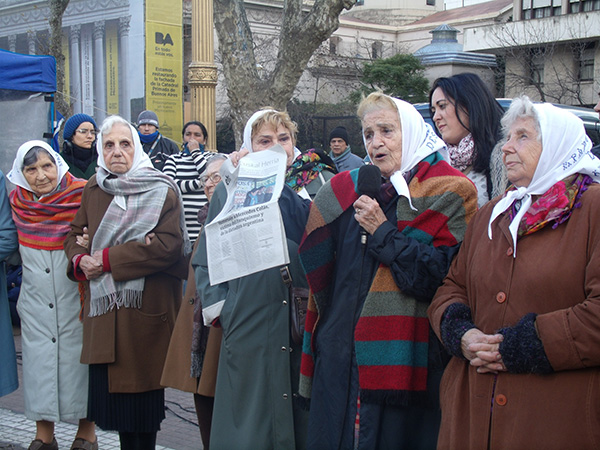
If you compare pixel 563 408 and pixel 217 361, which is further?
pixel 217 361

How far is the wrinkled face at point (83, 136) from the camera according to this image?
7898mm

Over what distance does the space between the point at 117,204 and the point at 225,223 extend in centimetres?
116

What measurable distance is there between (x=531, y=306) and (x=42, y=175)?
11.2 feet

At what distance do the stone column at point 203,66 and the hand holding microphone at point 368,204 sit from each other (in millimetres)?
8480

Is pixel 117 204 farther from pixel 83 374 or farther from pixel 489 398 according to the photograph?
pixel 489 398

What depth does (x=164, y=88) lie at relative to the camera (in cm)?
1362

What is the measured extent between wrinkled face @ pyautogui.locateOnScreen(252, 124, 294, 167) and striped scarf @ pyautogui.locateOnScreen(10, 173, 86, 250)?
5.04 feet

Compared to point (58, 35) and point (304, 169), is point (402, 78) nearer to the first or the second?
point (58, 35)

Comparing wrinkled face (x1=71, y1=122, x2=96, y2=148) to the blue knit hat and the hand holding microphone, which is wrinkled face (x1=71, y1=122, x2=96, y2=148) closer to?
the blue knit hat

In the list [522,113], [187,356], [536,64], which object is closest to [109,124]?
[187,356]

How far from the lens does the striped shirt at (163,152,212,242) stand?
6.45 meters

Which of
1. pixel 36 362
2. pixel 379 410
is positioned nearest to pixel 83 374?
pixel 36 362

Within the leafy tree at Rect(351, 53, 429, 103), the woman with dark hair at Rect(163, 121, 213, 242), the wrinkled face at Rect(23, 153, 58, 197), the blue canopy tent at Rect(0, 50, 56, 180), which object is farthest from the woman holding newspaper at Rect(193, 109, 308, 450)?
the leafy tree at Rect(351, 53, 429, 103)

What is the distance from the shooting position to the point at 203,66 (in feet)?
38.3
